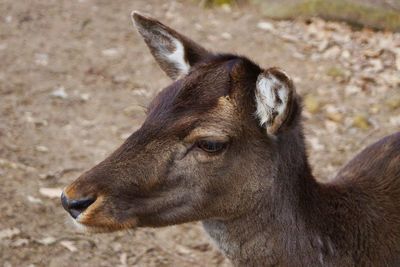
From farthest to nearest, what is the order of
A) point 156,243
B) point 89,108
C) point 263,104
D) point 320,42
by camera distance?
point 320,42 < point 89,108 < point 156,243 < point 263,104

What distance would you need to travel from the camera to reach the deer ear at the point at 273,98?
142 inches

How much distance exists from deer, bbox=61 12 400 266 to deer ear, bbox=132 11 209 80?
0.03 feet

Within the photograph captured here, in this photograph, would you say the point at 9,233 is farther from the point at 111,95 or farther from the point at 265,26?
the point at 265,26

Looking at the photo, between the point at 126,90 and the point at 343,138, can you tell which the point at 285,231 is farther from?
the point at 126,90

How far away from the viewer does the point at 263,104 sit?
12.4ft

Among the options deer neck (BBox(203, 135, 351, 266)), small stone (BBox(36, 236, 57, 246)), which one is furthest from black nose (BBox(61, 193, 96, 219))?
small stone (BBox(36, 236, 57, 246))

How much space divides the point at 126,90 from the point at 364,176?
4163 mm

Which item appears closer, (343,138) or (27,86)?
(343,138)

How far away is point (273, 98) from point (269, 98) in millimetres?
24

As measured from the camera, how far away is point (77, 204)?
359 cm

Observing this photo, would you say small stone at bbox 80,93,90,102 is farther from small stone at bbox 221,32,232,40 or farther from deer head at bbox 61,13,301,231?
deer head at bbox 61,13,301,231

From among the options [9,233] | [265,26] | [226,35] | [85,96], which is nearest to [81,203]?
[9,233]

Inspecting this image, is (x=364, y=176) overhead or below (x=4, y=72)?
overhead

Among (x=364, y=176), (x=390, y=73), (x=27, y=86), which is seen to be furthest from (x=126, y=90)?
(x=364, y=176)
